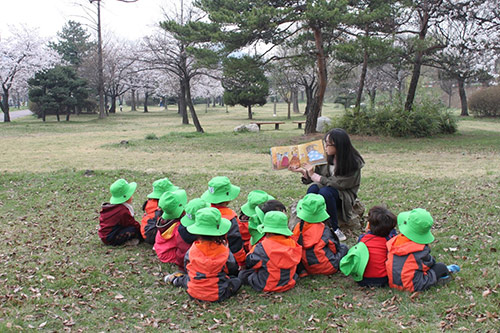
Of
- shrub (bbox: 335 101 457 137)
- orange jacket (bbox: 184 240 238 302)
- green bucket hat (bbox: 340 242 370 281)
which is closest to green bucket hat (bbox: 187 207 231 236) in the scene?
orange jacket (bbox: 184 240 238 302)

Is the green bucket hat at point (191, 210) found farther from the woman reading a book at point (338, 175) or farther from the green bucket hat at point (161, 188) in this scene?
the woman reading a book at point (338, 175)

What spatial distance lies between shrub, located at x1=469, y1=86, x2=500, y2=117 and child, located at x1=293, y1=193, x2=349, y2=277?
28.4 meters

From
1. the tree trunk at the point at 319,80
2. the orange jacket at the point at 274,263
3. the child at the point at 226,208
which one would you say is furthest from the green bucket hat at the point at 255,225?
the tree trunk at the point at 319,80

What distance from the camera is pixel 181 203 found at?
432 centimetres

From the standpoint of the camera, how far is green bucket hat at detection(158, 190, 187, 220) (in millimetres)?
4191

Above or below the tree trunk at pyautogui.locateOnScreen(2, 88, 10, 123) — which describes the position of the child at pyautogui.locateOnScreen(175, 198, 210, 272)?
below

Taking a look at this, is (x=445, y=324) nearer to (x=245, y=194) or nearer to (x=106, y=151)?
(x=245, y=194)

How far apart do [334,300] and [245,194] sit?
3996mm

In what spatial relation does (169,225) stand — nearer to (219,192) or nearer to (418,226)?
(219,192)

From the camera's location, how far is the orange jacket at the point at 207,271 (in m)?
3.49

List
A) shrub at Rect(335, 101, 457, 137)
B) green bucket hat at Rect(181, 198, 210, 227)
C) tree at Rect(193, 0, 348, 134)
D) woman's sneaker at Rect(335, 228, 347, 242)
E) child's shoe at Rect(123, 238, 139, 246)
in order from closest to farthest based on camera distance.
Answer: green bucket hat at Rect(181, 198, 210, 227) < woman's sneaker at Rect(335, 228, 347, 242) < child's shoe at Rect(123, 238, 139, 246) < tree at Rect(193, 0, 348, 134) < shrub at Rect(335, 101, 457, 137)

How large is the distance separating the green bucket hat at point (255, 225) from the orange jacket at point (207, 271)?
641 mm

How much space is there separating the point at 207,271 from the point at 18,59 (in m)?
31.6

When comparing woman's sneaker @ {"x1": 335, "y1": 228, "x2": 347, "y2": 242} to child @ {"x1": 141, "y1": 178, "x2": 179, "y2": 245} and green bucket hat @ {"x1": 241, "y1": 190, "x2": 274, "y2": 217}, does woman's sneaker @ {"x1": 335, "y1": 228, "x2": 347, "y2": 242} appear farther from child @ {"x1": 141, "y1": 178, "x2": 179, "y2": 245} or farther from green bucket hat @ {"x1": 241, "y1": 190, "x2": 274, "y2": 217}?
child @ {"x1": 141, "y1": 178, "x2": 179, "y2": 245}
